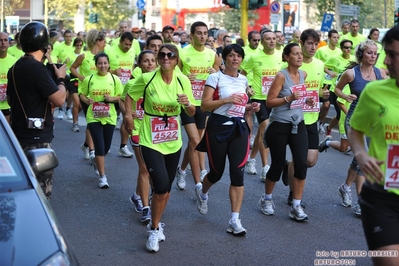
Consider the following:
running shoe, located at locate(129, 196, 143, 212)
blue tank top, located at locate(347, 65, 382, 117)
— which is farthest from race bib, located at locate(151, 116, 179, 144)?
blue tank top, located at locate(347, 65, 382, 117)

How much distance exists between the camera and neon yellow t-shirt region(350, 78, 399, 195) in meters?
4.36

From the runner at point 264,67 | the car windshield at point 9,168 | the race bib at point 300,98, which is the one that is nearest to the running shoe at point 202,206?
the race bib at point 300,98

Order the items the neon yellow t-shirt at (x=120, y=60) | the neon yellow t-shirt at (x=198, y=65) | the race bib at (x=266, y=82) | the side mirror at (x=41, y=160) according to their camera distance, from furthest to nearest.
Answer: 1. the neon yellow t-shirt at (x=120, y=60)
2. the race bib at (x=266, y=82)
3. the neon yellow t-shirt at (x=198, y=65)
4. the side mirror at (x=41, y=160)

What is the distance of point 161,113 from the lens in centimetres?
735

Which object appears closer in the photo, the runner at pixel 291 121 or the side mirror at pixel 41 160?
the side mirror at pixel 41 160

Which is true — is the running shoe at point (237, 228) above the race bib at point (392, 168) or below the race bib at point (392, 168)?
below

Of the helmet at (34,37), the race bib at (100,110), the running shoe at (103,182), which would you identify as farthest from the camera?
the race bib at (100,110)

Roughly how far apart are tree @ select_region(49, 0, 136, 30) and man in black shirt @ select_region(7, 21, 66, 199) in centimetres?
4930

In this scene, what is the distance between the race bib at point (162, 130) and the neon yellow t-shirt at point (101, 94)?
316 centimetres

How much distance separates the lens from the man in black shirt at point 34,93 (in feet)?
21.1

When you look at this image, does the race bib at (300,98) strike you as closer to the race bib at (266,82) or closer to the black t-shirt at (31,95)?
the black t-shirt at (31,95)

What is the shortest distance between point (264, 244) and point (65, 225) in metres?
2.07

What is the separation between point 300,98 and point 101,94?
11.8ft

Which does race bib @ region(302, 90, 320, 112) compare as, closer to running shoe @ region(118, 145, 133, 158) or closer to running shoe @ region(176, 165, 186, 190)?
running shoe @ region(176, 165, 186, 190)
